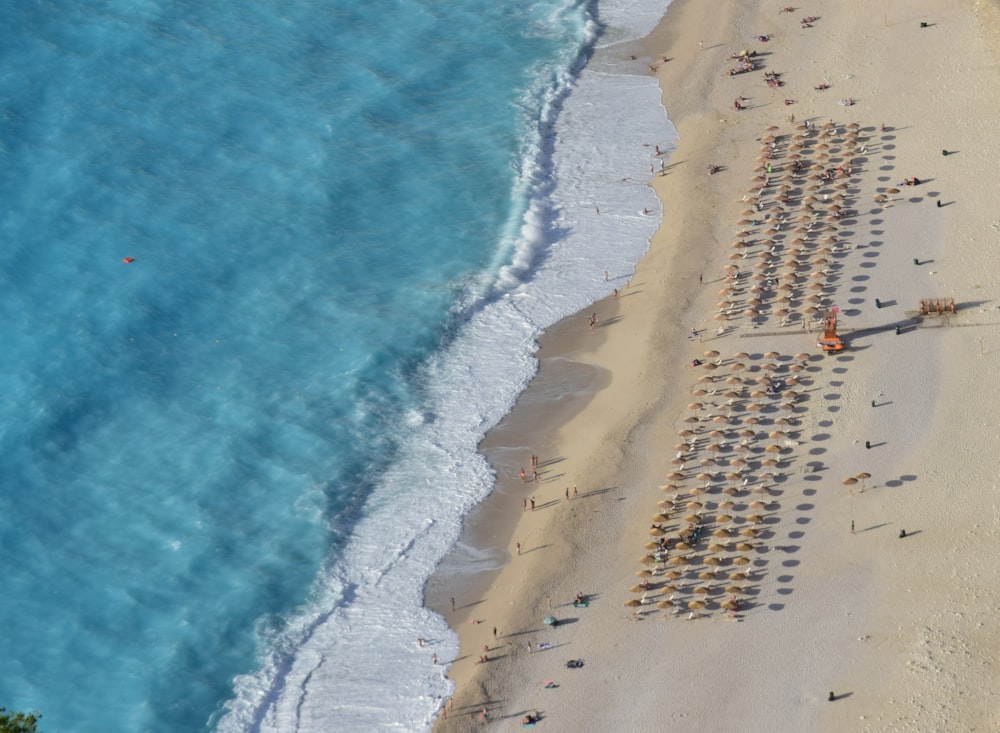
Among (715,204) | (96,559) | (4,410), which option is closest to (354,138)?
(715,204)

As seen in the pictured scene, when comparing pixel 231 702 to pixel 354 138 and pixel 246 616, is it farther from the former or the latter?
pixel 354 138

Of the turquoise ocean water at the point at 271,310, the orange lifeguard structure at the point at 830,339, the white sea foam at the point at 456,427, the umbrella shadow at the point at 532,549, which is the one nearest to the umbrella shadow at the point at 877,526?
the orange lifeguard structure at the point at 830,339

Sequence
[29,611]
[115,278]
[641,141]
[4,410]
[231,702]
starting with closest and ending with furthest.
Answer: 1. [231,702]
2. [29,611]
3. [4,410]
4. [115,278]
5. [641,141]

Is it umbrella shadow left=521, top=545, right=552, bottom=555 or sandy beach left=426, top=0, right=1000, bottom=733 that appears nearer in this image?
sandy beach left=426, top=0, right=1000, bottom=733

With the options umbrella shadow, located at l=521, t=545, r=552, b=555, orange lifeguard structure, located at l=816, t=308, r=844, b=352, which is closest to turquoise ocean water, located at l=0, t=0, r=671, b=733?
umbrella shadow, located at l=521, t=545, r=552, b=555

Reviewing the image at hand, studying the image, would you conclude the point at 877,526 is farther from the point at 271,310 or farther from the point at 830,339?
the point at 271,310

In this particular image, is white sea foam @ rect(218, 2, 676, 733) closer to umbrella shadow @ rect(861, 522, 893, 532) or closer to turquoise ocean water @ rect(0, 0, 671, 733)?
turquoise ocean water @ rect(0, 0, 671, 733)

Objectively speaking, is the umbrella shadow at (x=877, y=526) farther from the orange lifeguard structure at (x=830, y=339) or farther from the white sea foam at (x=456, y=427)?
the white sea foam at (x=456, y=427)
